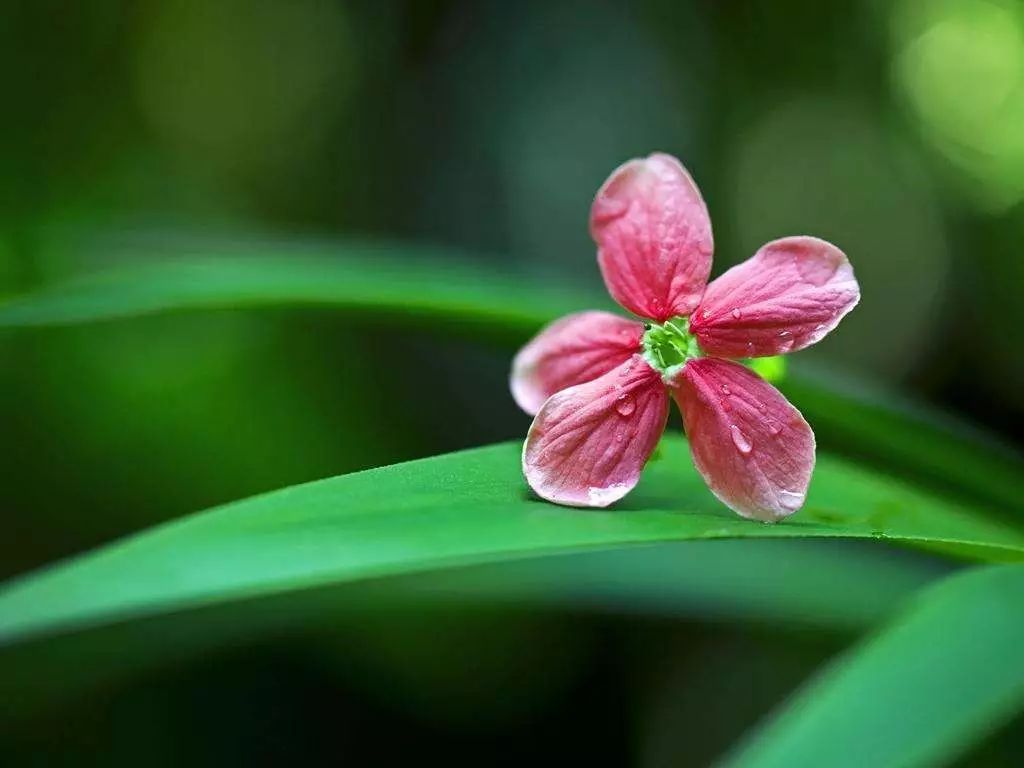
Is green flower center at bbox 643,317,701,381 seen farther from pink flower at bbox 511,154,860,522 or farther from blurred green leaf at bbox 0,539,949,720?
blurred green leaf at bbox 0,539,949,720

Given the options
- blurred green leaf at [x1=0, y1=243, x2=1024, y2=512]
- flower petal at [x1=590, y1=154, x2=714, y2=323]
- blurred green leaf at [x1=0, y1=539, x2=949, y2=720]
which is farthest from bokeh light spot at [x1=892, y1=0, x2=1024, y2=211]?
flower petal at [x1=590, y1=154, x2=714, y2=323]

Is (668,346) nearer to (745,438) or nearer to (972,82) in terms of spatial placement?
(745,438)

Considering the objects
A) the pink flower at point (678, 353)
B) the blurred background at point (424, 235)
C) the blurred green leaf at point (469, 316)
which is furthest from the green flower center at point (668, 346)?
the blurred background at point (424, 235)

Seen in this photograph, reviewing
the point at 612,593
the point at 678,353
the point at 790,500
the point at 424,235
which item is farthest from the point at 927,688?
the point at 424,235

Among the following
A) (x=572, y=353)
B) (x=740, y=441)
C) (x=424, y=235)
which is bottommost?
(x=740, y=441)

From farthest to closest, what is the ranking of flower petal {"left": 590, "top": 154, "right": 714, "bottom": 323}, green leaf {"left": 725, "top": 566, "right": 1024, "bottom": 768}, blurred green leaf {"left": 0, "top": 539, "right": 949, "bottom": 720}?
1. blurred green leaf {"left": 0, "top": 539, "right": 949, "bottom": 720}
2. flower petal {"left": 590, "top": 154, "right": 714, "bottom": 323}
3. green leaf {"left": 725, "top": 566, "right": 1024, "bottom": 768}
